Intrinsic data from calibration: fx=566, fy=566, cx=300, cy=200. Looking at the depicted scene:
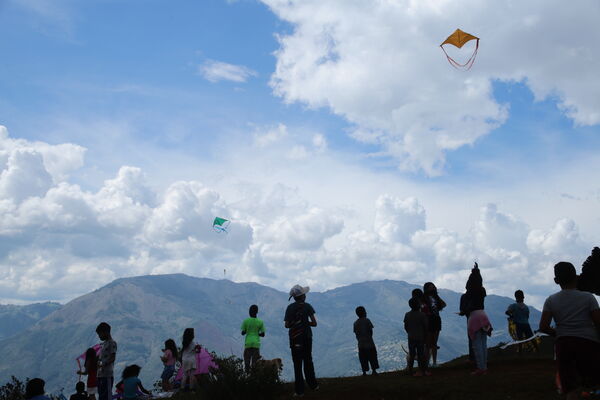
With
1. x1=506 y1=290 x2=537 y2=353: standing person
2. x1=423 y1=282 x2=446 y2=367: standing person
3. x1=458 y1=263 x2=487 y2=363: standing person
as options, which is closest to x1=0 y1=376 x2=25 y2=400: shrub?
x1=423 y1=282 x2=446 y2=367: standing person

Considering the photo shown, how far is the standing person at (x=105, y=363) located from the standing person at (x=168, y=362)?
129 inches

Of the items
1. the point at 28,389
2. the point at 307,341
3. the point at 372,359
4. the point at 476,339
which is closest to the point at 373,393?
the point at 307,341

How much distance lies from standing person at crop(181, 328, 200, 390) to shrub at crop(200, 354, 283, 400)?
2.56 meters

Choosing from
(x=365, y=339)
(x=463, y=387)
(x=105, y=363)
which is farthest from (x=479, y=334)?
(x=105, y=363)

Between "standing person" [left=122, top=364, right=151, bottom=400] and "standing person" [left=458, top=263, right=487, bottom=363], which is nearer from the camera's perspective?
"standing person" [left=122, top=364, right=151, bottom=400]

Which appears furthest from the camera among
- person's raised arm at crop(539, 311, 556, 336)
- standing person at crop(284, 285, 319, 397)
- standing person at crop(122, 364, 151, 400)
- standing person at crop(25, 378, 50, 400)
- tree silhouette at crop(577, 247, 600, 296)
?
tree silhouette at crop(577, 247, 600, 296)

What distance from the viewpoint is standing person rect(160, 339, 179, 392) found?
1742 centimetres

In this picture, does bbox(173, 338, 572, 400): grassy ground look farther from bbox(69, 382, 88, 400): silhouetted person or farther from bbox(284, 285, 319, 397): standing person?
bbox(69, 382, 88, 400): silhouetted person

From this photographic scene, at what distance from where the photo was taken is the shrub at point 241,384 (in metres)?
11.9

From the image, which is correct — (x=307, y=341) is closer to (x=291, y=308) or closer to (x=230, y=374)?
(x=291, y=308)

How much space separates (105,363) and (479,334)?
939cm

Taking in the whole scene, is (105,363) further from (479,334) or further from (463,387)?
(479,334)

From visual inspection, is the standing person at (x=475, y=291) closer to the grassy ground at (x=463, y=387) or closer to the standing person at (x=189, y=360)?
the grassy ground at (x=463, y=387)

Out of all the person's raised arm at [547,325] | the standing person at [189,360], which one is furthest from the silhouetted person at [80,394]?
the person's raised arm at [547,325]
